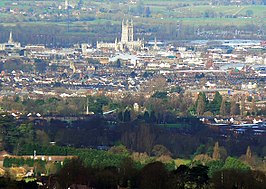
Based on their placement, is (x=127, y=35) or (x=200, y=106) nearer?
(x=200, y=106)

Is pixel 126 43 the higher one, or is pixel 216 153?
pixel 216 153

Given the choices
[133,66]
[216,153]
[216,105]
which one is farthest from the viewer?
[133,66]

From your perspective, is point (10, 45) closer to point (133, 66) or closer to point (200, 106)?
point (133, 66)

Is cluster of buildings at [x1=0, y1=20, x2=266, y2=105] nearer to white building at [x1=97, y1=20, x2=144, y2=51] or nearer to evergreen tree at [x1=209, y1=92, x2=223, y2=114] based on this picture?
white building at [x1=97, y1=20, x2=144, y2=51]

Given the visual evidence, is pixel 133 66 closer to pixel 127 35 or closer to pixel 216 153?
pixel 127 35

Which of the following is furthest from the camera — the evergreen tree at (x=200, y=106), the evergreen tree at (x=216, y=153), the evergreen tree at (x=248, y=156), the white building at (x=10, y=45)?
the white building at (x=10, y=45)

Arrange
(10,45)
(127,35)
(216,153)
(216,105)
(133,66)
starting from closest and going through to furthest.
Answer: (216,153) < (216,105) < (133,66) < (10,45) < (127,35)

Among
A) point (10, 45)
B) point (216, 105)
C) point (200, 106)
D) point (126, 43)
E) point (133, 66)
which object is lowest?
point (126, 43)

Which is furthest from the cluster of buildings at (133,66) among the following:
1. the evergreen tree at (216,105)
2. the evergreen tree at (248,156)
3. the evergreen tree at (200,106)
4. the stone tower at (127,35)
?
the evergreen tree at (248,156)

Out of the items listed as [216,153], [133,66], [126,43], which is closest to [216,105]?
[216,153]

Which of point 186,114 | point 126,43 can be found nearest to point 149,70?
point 126,43

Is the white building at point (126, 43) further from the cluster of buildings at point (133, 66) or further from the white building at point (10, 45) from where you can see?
the white building at point (10, 45)

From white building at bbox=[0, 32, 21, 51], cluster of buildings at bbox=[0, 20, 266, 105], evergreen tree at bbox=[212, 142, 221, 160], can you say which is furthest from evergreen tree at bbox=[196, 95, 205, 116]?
white building at bbox=[0, 32, 21, 51]
